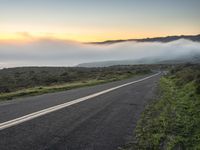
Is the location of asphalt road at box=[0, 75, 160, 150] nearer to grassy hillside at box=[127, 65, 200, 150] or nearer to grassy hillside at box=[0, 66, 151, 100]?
grassy hillside at box=[127, 65, 200, 150]

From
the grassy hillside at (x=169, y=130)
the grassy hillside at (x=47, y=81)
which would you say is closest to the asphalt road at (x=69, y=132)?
the grassy hillside at (x=169, y=130)

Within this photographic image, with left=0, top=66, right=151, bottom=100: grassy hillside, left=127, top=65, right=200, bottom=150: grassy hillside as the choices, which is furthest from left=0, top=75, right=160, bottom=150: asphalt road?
left=0, top=66, right=151, bottom=100: grassy hillside

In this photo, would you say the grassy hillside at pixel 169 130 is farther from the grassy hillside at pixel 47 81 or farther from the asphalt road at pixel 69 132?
the grassy hillside at pixel 47 81

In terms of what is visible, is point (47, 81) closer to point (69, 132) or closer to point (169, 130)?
point (169, 130)

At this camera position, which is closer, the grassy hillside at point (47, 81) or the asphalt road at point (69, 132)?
the asphalt road at point (69, 132)

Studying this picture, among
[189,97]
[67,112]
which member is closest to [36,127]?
[67,112]

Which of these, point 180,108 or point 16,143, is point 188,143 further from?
point 180,108

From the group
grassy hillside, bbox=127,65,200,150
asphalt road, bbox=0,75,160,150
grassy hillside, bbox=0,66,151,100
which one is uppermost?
asphalt road, bbox=0,75,160,150

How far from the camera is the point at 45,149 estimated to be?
546 centimetres

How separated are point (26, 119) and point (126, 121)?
300 centimetres

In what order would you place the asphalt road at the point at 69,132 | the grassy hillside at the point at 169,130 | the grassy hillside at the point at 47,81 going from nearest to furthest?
the asphalt road at the point at 69,132
the grassy hillside at the point at 169,130
the grassy hillside at the point at 47,81

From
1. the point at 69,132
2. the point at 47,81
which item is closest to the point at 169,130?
the point at 69,132

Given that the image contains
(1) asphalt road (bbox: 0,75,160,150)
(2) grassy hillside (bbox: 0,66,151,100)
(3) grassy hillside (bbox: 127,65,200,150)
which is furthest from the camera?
(2) grassy hillside (bbox: 0,66,151,100)

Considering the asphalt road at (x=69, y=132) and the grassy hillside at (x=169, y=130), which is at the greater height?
the asphalt road at (x=69, y=132)
